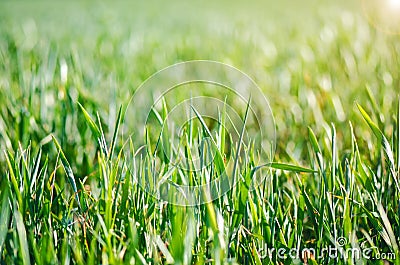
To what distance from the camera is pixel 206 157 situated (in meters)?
1.22

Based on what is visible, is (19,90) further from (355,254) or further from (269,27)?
(269,27)

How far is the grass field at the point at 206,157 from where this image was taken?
43.2 inches

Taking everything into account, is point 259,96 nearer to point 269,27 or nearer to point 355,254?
point 355,254

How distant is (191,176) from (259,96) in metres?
1.29

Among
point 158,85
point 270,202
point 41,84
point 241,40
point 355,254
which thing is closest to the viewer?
point 355,254

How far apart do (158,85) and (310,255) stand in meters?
1.53

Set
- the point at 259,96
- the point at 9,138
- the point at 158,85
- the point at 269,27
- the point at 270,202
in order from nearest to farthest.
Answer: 1. the point at 270,202
2. the point at 9,138
3. the point at 259,96
4. the point at 158,85
5. the point at 269,27

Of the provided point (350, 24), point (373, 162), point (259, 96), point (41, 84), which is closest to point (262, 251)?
point (373, 162)

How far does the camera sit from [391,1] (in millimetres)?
4223

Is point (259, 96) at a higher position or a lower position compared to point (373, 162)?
higher

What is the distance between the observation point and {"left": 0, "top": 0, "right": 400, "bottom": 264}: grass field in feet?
3.60

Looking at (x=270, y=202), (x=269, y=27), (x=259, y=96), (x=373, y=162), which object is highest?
(x=269, y=27)

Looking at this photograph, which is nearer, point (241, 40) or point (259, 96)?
point (259, 96)

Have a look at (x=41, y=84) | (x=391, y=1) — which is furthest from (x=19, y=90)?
(x=391, y=1)
